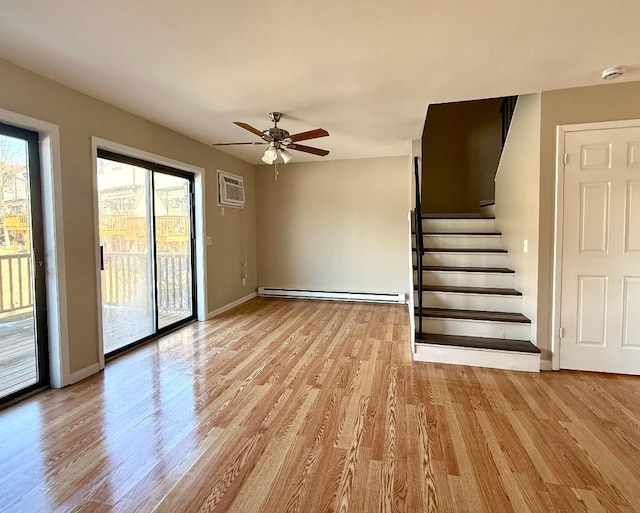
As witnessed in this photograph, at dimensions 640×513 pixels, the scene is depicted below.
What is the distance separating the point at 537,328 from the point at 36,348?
426 centimetres

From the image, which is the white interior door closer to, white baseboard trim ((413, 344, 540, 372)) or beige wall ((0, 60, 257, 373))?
white baseboard trim ((413, 344, 540, 372))

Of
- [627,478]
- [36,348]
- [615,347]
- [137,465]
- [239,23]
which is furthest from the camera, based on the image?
[615,347]

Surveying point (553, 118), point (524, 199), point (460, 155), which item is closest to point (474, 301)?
point (524, 199)

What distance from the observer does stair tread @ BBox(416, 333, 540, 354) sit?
9.75 feet

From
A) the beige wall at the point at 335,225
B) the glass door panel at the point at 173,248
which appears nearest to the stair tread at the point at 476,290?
the beige wall at the point at 335,225

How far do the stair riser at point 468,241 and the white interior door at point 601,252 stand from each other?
1.26m

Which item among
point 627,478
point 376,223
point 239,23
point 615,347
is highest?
point 239,23

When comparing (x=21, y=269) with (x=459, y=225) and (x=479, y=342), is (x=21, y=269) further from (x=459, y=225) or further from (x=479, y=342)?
(x=459, y=225)

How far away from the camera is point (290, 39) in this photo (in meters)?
2.10

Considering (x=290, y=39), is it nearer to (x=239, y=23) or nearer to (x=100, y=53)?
(x=239, y=23)

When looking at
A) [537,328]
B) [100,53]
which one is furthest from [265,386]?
[100,53]

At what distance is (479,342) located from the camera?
10.2 feet

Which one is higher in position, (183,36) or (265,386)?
(183,36)

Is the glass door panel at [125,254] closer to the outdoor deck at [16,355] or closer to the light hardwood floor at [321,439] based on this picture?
the light hardwood floor at [321,439]
